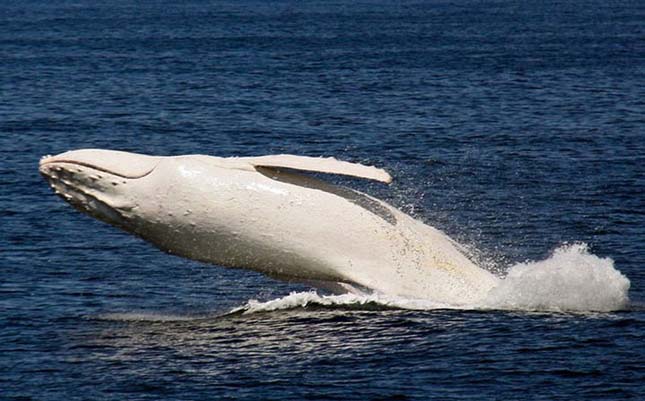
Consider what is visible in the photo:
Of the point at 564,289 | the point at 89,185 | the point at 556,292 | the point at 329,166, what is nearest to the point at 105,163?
the point at 89,185

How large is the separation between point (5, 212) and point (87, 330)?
15267 millimetres

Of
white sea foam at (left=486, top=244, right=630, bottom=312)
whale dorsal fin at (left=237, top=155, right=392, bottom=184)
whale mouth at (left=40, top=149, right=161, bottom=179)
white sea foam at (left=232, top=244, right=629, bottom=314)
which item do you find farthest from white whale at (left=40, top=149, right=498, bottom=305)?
white sea foam at (left=486, top=244, right=630, bottom=312)

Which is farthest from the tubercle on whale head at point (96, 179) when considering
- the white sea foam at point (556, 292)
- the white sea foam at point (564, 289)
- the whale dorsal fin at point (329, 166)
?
the white sea foam at point (564, 289)

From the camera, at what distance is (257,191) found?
27.0 meters

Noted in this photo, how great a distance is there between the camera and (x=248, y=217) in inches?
1057

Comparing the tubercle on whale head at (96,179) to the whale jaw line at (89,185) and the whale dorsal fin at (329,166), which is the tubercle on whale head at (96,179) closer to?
the whale jaw line at (89,185)

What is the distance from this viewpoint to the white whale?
1054 inches

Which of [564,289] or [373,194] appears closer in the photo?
[564,289]

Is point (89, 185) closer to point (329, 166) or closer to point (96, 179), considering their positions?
point (96, 179)

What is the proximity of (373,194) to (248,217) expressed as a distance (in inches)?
730

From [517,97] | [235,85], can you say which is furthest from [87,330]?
[235,85]

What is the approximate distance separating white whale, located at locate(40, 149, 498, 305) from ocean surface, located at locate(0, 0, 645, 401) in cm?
114

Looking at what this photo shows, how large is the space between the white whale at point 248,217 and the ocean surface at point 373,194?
3.73 feet

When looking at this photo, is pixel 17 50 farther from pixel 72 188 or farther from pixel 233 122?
pixel 72 188
